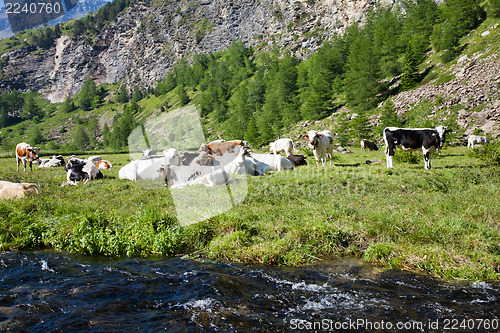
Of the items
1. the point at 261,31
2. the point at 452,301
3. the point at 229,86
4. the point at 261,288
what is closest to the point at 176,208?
the point at 261,288

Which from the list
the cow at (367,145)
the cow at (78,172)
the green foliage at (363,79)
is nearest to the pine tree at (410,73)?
the green foliage at (363,79)

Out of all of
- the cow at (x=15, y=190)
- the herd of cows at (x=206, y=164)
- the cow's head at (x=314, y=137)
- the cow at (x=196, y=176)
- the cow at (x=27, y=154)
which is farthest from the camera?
the cow at (x=27, y=154)

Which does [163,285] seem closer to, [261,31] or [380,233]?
[380,233]

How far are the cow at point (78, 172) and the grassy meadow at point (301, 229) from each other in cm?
520

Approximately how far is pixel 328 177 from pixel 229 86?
476ft

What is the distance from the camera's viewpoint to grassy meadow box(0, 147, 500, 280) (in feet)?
24.0

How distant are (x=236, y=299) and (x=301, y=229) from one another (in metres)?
3.38

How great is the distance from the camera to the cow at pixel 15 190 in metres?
12.6

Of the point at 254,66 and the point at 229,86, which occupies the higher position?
the point at 254,66

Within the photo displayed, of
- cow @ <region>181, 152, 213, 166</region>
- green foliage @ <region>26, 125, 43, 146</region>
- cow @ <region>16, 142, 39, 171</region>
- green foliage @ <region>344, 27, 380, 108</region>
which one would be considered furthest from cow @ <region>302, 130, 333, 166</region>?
green foliage @ <region>26, 125, 43, 146</region>

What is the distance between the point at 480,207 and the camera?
360 inches

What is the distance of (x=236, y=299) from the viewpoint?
583 centimetres

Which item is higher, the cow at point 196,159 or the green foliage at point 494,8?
the green foliage at point 494,8

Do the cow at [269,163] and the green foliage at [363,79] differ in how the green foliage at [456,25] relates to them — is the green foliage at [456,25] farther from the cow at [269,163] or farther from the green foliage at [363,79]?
the cow at [269,163]
